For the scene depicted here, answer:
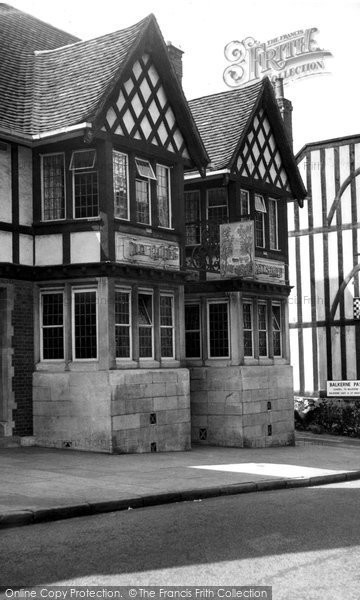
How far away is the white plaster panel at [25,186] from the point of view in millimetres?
18453

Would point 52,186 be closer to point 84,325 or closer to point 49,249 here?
point 49,249

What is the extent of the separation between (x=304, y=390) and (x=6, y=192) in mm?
15671

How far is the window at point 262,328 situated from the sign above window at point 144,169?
6001 millimetres

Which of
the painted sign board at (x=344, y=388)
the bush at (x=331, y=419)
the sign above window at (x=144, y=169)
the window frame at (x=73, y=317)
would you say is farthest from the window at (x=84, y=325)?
the bush at (x=331, y=419)

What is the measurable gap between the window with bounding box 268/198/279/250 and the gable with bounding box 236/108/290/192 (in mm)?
578

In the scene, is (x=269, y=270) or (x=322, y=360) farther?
(x=322, y=360)

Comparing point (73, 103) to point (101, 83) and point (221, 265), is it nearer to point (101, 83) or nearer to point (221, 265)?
point (101, 83)

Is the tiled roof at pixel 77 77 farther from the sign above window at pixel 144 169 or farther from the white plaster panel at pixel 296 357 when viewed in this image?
the white plaster panel at pixel 296 357

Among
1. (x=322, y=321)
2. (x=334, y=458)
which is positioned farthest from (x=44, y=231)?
(x=322, y=321)

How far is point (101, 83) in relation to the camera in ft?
61.0

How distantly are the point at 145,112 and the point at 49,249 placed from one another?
4181 mm

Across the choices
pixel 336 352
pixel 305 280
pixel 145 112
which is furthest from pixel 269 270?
pixel 145 112

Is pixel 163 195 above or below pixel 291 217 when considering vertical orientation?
below

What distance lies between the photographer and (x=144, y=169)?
65.2ft
